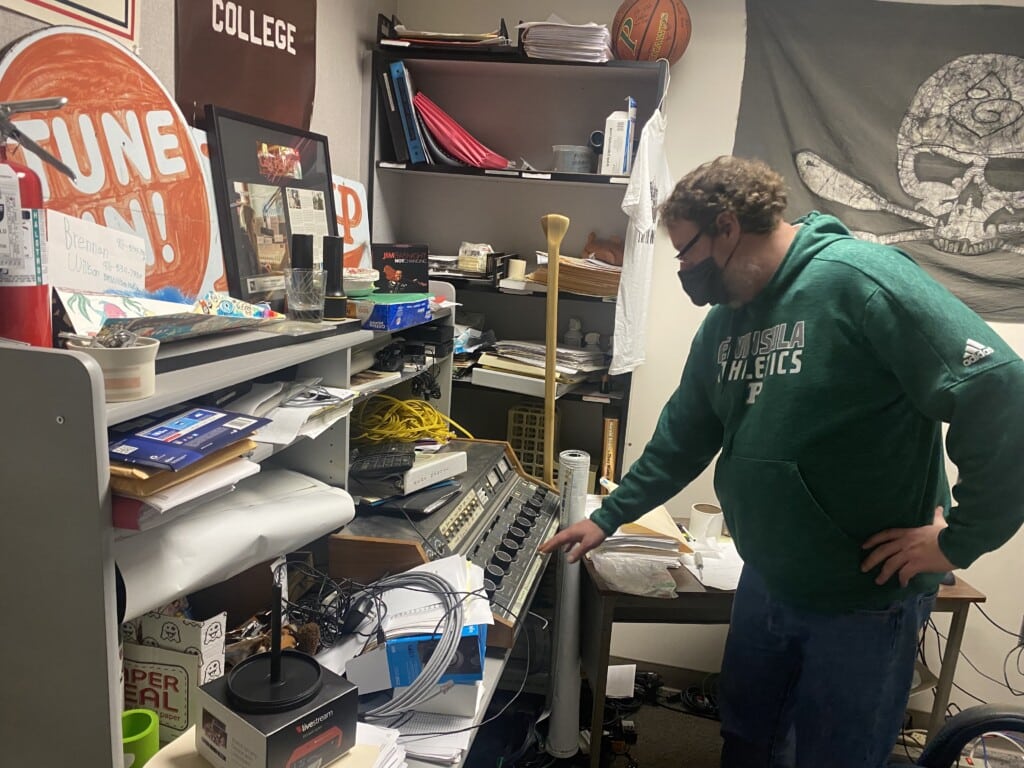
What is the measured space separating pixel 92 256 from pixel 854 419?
1.31 meters

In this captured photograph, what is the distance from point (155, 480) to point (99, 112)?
76 centimetres

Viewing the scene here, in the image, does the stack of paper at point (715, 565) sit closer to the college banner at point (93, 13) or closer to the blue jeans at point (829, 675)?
the blue jeans at point (829, 675)

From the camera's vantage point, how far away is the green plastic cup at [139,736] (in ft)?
3.13

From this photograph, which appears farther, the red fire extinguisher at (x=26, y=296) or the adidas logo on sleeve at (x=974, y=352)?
the adidas logo on sleeve at (x=974, y=352)

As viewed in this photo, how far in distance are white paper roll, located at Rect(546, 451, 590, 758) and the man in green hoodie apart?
0.51 meters

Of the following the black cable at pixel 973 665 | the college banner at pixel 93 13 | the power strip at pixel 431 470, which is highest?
the college banner at pixel 93 13

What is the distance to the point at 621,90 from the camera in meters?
2.57

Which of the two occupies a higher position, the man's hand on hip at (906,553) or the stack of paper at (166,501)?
the stack of paper at (166,501)

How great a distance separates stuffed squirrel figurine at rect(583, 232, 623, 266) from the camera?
8.36ft

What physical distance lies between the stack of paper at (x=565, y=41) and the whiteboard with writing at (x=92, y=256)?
1575 mm

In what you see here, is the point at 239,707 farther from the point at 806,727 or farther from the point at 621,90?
the point at 621,90

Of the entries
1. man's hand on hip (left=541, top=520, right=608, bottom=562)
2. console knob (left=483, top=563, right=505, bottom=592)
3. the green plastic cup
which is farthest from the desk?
the green plastic cup

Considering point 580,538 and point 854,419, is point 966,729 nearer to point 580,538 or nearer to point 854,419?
point 854,419

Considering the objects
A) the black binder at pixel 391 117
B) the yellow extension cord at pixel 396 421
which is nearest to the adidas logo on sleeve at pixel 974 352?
the yellow extension cord at pixel 396 421
